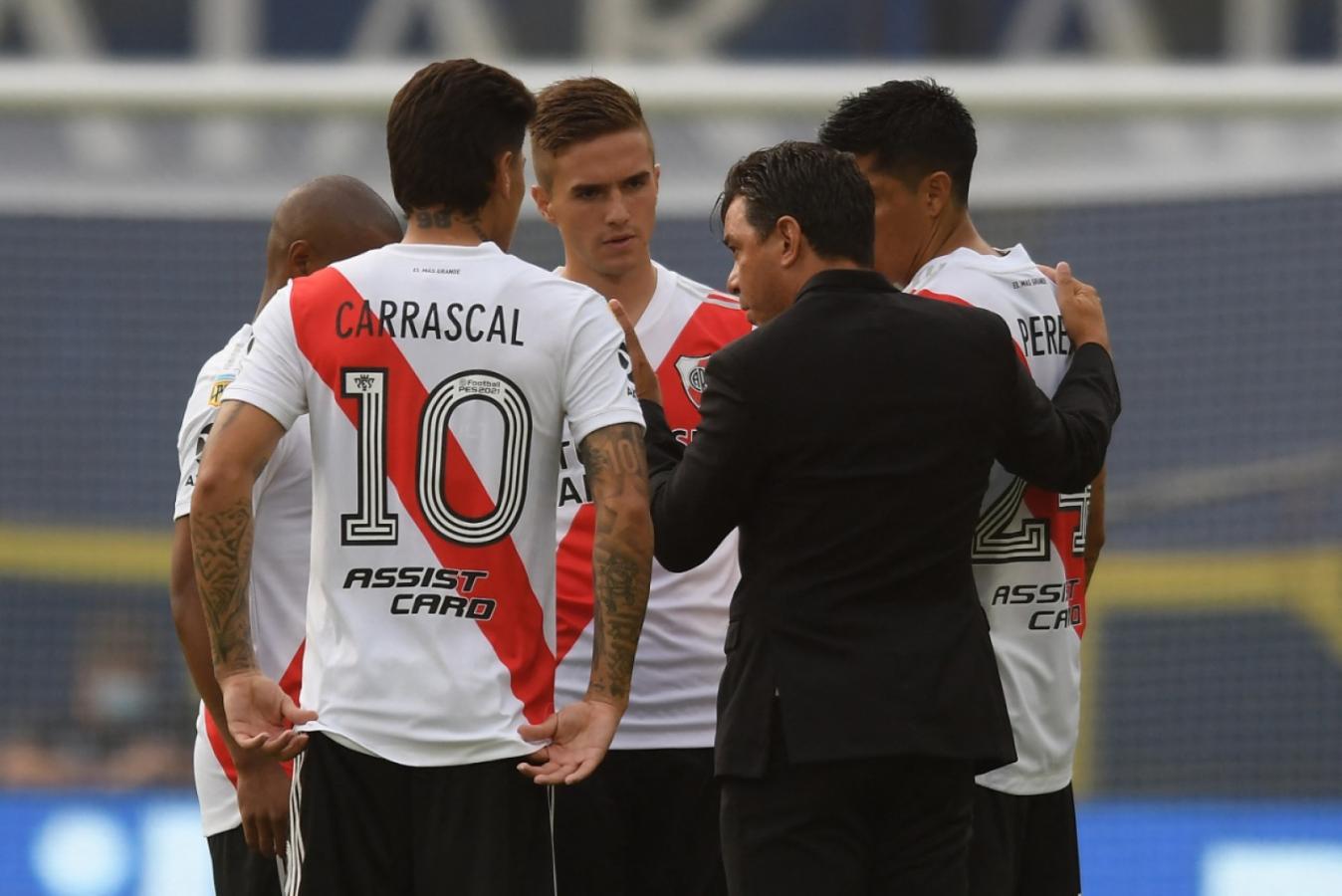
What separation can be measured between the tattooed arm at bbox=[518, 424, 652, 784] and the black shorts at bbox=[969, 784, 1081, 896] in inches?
29.8

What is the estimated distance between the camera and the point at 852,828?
2908 millimetres

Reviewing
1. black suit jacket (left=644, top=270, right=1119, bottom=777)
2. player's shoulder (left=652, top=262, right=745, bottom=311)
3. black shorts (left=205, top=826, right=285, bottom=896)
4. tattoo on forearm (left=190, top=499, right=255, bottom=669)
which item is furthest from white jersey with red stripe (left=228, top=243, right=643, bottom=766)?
player's shoulder (left=652, top=262, right=745, bottom=311)

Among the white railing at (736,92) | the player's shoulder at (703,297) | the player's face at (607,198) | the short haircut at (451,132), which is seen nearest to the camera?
the short haircut at (451,132)

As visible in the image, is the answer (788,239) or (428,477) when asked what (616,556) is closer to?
(428,477)

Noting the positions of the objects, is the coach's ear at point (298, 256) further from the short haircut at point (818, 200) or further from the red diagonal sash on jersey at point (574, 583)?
the short haircut at point (818, 200)

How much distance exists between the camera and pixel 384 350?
9.35 feet

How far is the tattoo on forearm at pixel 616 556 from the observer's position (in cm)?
290

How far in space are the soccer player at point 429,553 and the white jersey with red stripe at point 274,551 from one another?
1.71ft

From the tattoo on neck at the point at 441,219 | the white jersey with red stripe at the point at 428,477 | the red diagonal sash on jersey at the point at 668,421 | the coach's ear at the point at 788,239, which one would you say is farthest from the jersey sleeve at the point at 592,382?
the red diagonal sash on jersey at the point at 668,421

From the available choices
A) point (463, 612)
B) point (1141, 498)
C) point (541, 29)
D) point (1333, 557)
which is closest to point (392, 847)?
point (463, 612)

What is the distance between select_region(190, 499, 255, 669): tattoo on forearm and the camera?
2.88 meters

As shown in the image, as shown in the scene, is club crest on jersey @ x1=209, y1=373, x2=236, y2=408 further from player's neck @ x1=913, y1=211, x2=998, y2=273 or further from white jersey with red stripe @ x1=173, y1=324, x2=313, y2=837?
player's neck @ x1=913, y1=211, x2=998, y2=273

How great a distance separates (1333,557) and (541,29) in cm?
602

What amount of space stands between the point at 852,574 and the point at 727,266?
309 inches
